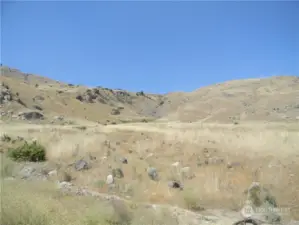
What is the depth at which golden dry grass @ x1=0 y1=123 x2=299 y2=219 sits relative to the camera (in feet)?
45.2

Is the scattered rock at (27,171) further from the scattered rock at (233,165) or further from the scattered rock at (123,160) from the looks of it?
the scattered rock at (233,165)

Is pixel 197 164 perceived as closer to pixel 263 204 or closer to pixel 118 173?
pixel 118 173

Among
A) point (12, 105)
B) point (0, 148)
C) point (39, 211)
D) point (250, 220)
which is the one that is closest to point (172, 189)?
point (250, 220)

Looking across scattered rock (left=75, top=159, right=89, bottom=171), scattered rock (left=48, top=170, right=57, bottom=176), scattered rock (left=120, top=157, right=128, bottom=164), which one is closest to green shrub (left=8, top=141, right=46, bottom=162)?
scattered rock (left=75, top=159, right=89, bottom=171)

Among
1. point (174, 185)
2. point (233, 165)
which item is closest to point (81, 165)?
point (174, 185)

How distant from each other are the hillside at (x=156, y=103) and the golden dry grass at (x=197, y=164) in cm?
2458

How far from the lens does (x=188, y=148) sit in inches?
802

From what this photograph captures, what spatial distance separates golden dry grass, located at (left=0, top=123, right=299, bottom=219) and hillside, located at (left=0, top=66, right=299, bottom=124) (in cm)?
2458

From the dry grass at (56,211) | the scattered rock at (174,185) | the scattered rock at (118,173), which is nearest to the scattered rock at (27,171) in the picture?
the scattered rock at (118,173)

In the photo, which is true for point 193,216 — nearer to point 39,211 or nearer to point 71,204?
point 71,204

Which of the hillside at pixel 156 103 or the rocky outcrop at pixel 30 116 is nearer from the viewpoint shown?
the rocky outcrop at pixel 30 116

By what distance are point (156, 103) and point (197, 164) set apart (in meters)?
117

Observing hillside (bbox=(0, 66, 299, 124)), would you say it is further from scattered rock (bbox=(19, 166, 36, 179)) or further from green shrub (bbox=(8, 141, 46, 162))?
scattered rock (bbox=(19, 166, 36, 179))

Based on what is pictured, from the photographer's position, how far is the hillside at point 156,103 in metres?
62.5
